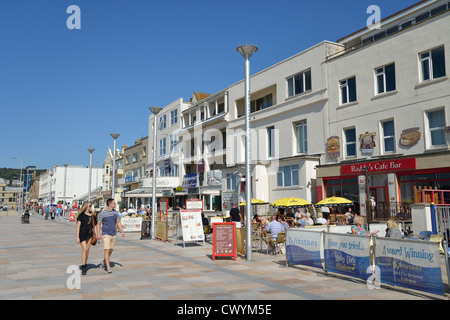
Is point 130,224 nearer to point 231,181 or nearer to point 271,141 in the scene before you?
point 231,181

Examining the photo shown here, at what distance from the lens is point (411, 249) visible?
7273 mm

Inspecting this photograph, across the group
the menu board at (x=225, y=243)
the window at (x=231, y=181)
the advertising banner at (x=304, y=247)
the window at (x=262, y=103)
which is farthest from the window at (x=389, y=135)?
the advertising banner at (x=304, y=247)

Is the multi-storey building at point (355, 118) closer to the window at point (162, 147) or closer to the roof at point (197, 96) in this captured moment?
the roof at point (197, 96)

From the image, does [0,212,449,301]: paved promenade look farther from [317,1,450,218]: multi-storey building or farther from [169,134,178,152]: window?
[169,134,178,152]: window

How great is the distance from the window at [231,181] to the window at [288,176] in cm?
489

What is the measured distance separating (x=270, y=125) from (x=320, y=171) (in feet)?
23.7

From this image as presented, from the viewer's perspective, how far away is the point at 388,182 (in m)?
21.6

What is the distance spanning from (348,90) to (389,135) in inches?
166

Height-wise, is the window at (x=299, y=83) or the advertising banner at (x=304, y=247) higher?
the window at (x=299, y=83)

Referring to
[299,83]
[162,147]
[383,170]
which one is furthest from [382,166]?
[162,147]

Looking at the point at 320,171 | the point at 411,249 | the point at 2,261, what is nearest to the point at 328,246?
the point at 411,249

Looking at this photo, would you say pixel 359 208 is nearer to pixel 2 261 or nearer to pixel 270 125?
pixel 270 125

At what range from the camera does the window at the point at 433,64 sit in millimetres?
19906

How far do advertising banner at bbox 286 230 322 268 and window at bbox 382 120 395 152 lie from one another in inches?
542
